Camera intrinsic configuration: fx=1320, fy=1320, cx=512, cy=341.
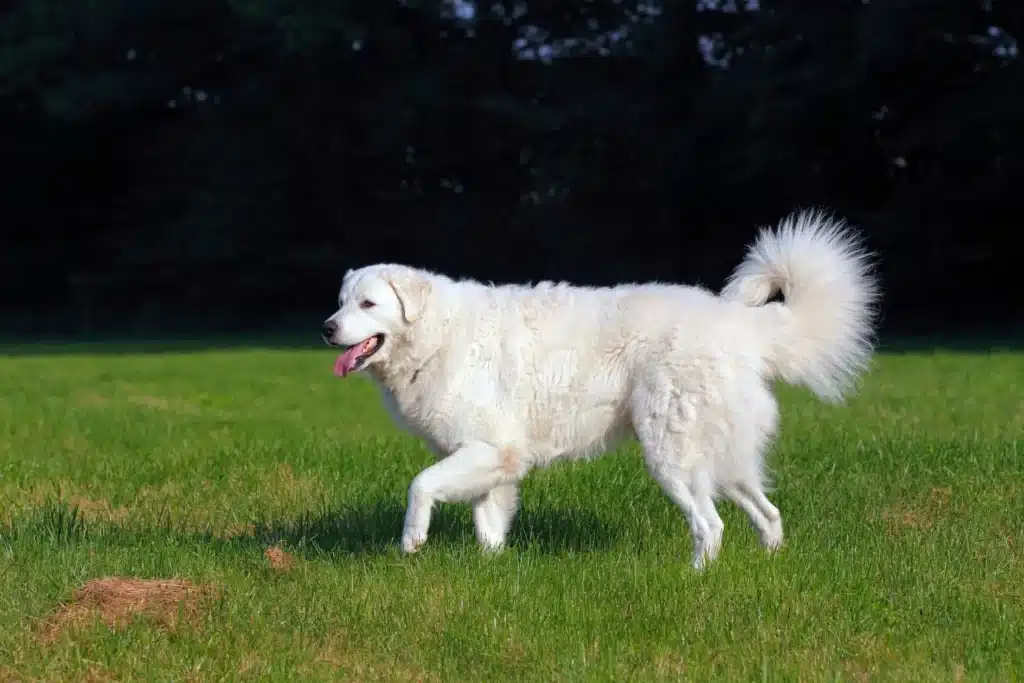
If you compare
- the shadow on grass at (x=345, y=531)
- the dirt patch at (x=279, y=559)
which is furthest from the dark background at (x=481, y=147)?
the dirt patch at (x=279, y=559)

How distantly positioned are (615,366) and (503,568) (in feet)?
3.94

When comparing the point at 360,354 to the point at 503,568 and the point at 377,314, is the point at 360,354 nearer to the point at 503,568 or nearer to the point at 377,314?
the point at 377,314

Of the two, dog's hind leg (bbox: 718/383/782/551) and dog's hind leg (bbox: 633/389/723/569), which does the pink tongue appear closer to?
dog's hind leg (bbox: 633/389/723/569)

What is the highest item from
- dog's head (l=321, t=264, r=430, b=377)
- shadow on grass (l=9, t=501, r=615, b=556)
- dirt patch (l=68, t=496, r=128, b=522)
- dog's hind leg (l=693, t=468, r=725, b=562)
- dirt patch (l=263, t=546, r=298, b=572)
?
dog's head (l=321, t=264, r=430, b=377)

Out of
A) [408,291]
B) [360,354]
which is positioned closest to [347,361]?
[360,354]

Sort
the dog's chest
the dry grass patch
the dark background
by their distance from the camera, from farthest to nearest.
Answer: the dark background < the dog's chest < the dry grass patch

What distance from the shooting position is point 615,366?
22.2ft

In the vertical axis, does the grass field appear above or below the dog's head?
below

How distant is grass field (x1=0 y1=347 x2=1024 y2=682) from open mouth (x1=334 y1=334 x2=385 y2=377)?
37.7 inches

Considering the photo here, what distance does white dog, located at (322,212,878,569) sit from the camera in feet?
21.5

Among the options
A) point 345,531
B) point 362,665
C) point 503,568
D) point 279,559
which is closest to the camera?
point 362,665

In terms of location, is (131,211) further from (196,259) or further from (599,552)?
(599,552)

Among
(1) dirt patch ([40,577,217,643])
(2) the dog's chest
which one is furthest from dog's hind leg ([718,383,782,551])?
(1) dirt patch ([40,577,217,643])

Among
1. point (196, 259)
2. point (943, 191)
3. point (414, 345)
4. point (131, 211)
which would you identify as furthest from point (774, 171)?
point (414, 345)
